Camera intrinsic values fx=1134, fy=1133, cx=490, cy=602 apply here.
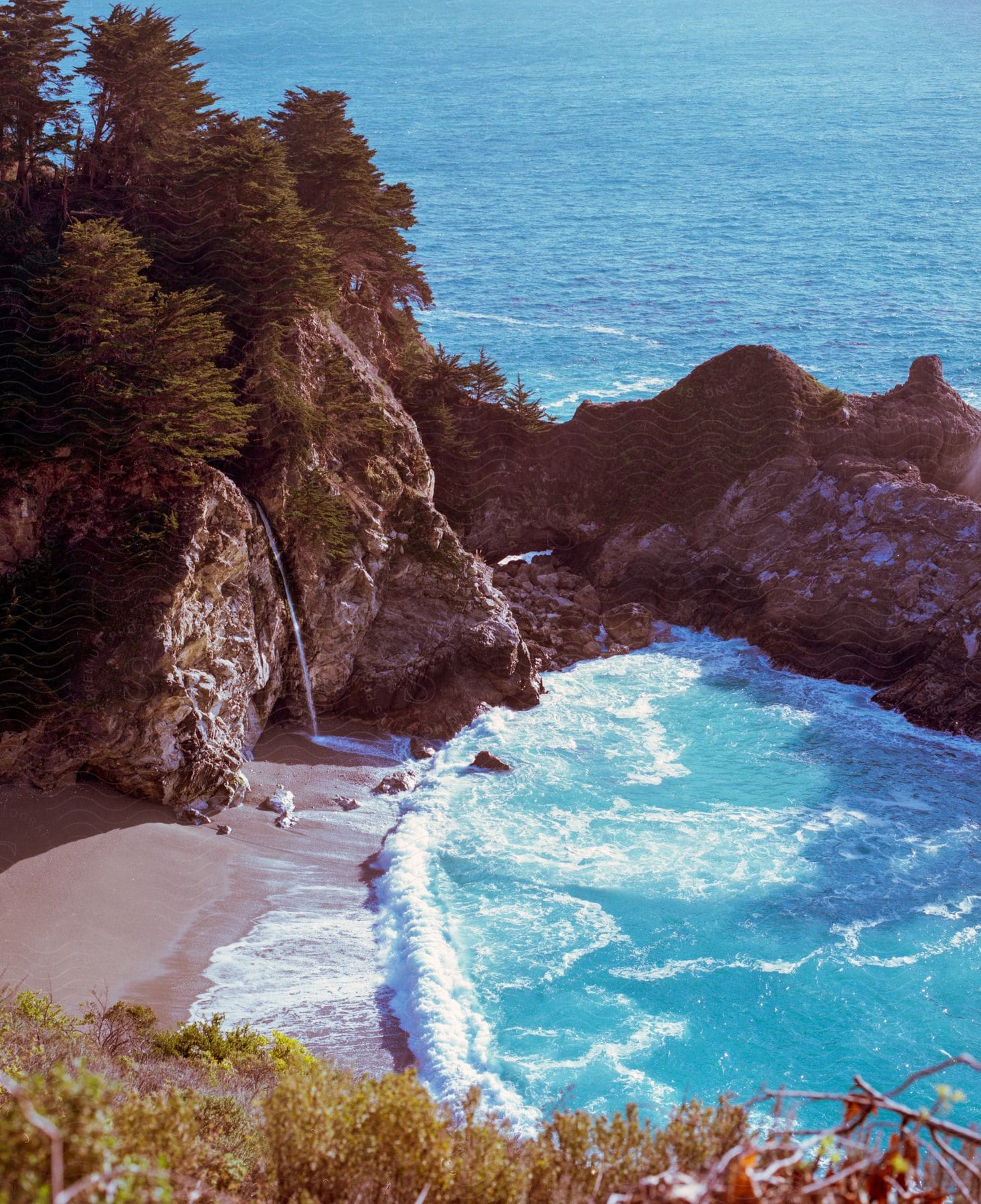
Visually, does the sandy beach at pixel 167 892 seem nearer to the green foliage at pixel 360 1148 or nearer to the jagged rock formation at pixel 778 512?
the green foliage at pixel 360 1148

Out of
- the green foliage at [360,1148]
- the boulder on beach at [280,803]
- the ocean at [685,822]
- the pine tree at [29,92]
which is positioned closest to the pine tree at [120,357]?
the pine tree at [29,92]

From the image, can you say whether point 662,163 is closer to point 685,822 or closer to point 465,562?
point 465,562

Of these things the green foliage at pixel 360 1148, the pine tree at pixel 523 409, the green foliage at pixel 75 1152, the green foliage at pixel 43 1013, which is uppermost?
the pine tree at pixel 523 409

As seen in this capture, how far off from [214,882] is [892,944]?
12305 millimetres

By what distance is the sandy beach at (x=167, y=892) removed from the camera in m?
17.5

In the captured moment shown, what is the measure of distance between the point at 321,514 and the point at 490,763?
265 inches

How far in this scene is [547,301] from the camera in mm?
63500

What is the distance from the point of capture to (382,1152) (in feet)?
30.2

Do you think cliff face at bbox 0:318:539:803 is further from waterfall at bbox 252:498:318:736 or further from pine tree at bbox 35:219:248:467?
pine tree at bbox 35:219:248:467

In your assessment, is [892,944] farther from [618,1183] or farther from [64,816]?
[64,816]

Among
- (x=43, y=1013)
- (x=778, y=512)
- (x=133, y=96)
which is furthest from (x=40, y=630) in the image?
(x=778, y=512)

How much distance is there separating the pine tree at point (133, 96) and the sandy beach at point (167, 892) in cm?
1418

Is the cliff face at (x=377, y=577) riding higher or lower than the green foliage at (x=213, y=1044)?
higher

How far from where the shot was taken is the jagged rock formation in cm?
2966
